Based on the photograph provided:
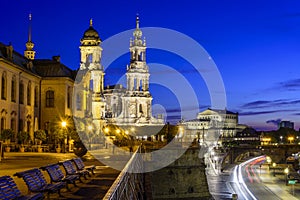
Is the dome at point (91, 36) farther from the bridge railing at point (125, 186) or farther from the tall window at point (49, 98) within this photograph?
the bridge railing at point (125, 186)

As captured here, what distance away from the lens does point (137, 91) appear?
431 ft

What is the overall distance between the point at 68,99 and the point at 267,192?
35.4 meters

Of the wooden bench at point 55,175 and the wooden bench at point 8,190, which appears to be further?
the wooden bench at point 55,175

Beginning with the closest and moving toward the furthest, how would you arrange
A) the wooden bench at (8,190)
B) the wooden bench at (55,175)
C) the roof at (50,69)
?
the wooden bench at (8,190) → the wooden bench at (55,175) → the roof at (50,69)

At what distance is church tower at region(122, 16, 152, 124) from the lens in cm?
12862

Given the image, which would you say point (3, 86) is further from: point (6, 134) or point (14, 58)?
point (14, 58)

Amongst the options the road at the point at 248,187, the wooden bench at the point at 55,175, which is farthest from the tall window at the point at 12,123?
the wooden bench at the point at 55,175

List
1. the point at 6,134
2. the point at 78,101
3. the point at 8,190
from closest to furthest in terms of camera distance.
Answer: the point at 8,190 < the point at 6,134 < the point at 78,101

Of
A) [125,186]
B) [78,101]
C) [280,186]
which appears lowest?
[280,186]

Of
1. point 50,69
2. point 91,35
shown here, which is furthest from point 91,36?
point 50,69

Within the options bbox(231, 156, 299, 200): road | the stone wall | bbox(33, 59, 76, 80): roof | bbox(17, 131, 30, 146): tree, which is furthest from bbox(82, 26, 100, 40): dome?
bbox(17, 131, 30, 146): tree

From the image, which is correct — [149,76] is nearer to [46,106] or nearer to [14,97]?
[46,106]

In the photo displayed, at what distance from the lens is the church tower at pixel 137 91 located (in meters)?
129

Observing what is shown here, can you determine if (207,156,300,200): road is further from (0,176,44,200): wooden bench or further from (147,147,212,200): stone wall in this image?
(0,176,44,200): wooden bench
